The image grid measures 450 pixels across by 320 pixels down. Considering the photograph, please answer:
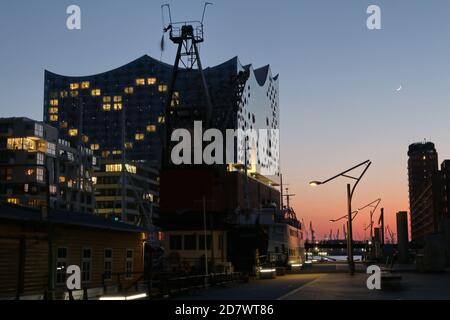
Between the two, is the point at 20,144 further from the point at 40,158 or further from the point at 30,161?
the point at 40,158

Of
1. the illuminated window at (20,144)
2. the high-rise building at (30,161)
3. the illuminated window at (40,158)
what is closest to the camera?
the high-rise building at (30,161)

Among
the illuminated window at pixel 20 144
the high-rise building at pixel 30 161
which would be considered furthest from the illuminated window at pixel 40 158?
the illuminated window at pixel 20 144

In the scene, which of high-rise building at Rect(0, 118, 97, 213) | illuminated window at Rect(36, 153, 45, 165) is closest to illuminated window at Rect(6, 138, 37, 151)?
high-rise building at Rect(0, 118, 97, 213)

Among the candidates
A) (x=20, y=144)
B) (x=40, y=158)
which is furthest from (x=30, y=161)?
(x=20, y=144)

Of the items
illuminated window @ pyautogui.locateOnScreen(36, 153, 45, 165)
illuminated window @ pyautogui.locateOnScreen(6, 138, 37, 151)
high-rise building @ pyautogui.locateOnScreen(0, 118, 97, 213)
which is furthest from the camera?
illuminated window @ pyautogui.locateOnScreen(36, 153, 45, 165)

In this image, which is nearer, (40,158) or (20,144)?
(20,144)

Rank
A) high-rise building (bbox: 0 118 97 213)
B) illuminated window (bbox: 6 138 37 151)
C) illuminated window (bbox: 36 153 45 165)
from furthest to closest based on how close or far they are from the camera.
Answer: illuminated window (bbox: 36 153 45 165), illuminated window (bbox: 6 138 37 151), high-rise building (bbox: 0 118 97 213)

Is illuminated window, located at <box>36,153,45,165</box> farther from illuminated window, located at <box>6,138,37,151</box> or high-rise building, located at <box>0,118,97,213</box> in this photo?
illuminated window, located at <box>6,138,37,151</box>

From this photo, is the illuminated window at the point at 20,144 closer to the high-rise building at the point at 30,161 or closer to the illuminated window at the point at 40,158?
the high-rise building at the point at 30,161

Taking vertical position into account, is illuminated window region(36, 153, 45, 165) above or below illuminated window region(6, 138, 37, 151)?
below
